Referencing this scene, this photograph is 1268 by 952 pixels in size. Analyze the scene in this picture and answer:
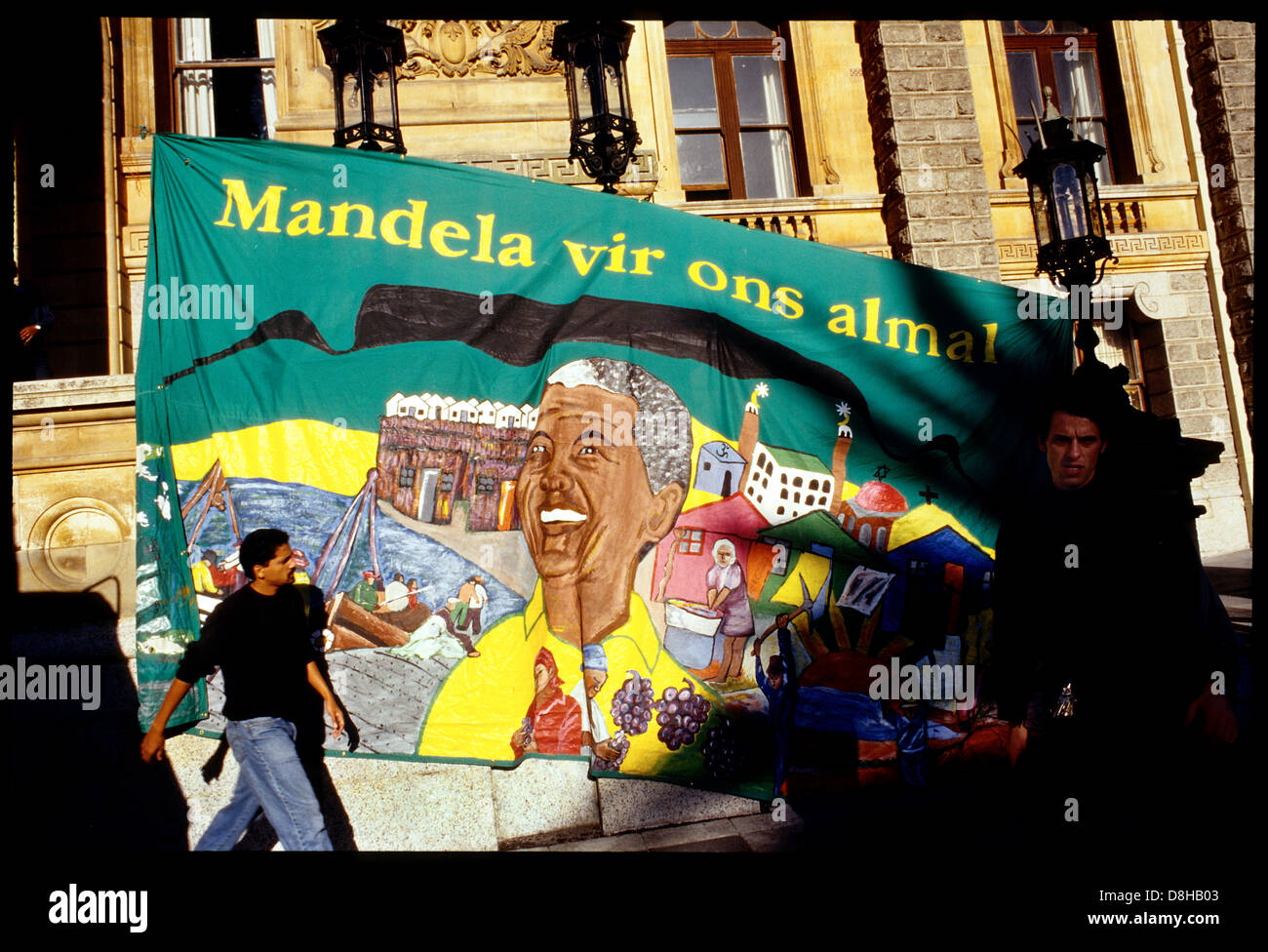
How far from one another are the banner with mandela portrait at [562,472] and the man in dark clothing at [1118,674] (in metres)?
0.36

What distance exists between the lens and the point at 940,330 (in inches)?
204

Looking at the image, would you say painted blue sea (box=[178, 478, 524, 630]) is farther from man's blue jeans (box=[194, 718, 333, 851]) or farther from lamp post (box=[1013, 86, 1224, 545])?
lamp post (box=[1013, 86, 1224, 545])

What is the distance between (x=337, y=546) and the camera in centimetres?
419

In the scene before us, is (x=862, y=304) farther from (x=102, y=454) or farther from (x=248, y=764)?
(x=102, y=454)

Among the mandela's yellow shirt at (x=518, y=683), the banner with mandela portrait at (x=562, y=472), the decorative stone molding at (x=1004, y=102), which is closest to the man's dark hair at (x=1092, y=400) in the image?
the banner with mandela portrait at (x=562, y=472)

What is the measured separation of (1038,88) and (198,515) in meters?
13.4

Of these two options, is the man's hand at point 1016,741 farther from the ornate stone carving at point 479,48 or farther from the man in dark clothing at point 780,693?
the ornate stone carving at point 479,48

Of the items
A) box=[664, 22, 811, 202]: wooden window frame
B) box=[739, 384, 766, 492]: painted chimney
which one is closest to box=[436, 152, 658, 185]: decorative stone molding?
box=[664, 22, 811, 202]: wooden window frame

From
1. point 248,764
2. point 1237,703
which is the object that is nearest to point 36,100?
point 248,764

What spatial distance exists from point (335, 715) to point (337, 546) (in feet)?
2.59

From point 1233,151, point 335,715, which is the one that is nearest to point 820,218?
point 1233,151

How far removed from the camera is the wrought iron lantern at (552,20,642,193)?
18.4 feet

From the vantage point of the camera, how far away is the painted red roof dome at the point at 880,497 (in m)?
4.85

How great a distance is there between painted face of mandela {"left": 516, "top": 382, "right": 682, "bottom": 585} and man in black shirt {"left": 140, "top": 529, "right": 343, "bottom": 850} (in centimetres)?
121
